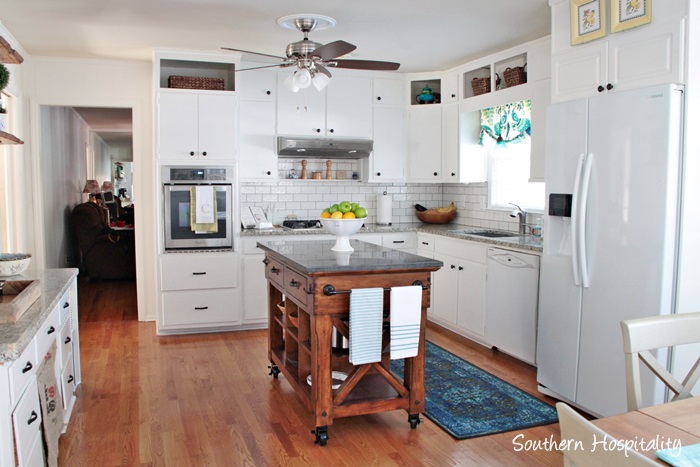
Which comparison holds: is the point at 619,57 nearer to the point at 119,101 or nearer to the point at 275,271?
the point at 275,271

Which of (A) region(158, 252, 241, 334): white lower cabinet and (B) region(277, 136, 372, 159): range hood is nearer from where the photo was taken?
(A) region(158, 252, 241, 334): white lower cabinet

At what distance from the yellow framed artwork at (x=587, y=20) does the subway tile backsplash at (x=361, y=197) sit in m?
2.27

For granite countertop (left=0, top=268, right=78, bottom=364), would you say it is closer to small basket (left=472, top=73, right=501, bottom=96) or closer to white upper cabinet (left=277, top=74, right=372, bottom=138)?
white upper cabinet (left=277, top=74, right=372, bottom=138)

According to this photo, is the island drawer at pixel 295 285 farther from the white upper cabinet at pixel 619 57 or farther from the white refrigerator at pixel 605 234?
the white upper cabinet at pixel 619 57

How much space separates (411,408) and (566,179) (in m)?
1.58

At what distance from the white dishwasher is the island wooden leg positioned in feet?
5.80

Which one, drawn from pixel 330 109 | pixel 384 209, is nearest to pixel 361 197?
pixel 384 209

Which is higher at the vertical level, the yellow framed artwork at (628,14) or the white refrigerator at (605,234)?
the yellow framed artwork at (628,14)

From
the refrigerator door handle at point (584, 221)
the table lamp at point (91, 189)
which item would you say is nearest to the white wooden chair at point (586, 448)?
the refrigerator door handle at point (584, 221)

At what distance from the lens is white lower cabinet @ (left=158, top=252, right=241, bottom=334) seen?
5.14m

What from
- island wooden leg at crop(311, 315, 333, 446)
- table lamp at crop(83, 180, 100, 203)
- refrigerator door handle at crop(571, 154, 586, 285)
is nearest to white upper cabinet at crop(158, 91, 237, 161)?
island wooden leg at crop(311, 315, 333, 446)

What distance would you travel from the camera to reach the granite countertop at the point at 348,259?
9.48 ft

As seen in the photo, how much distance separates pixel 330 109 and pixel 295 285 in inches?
115

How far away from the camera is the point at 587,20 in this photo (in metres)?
3.31
